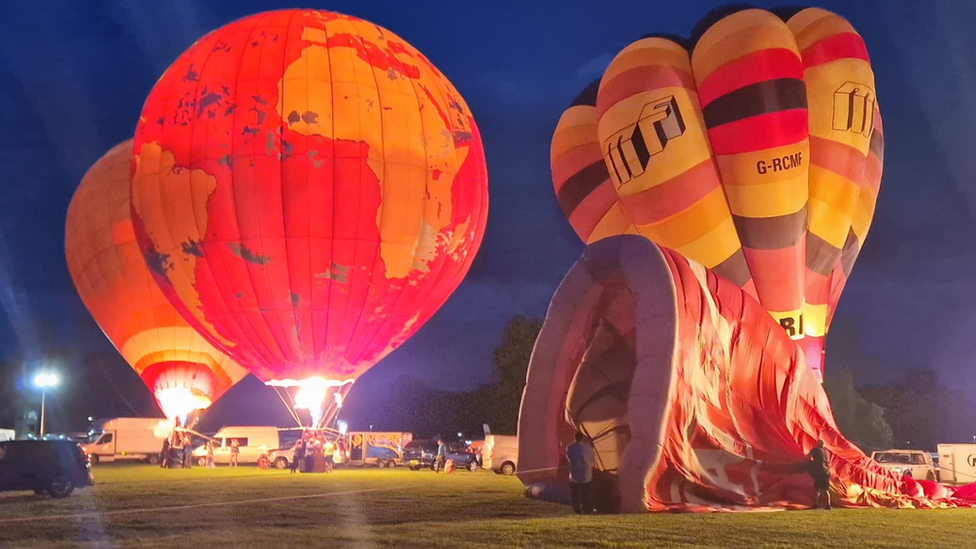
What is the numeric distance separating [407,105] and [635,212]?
5.57 metres

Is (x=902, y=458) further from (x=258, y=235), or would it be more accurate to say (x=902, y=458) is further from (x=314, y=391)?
(x=258, y=235)

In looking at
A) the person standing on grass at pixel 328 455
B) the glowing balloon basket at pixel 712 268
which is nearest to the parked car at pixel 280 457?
the person standing on grass at pixel 328 455

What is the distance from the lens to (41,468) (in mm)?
17641

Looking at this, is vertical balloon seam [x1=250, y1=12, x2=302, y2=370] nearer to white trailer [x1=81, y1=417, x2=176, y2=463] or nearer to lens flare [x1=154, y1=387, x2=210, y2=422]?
lens flare [x1=154, y1=387, x2=210, y2=422]

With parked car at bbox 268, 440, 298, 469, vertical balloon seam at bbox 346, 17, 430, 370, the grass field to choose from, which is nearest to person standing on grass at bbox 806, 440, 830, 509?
the grass field

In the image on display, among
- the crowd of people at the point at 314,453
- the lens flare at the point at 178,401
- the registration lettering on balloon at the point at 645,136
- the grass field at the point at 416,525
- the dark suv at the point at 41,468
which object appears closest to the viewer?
the grass field at the point at 416,525

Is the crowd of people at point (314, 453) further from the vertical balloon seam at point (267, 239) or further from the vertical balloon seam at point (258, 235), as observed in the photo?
the vertical balloon seam at point (267, 239)

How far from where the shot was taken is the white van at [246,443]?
35.7 metres

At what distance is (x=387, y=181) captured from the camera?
2047 cm

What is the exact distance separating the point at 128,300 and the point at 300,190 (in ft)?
38.7

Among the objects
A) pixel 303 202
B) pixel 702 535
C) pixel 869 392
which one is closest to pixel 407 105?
pixel 303 202

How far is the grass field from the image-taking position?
32.3 feet

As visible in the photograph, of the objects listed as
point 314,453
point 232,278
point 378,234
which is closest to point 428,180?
point 378,234

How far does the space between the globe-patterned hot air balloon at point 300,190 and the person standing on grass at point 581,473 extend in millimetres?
9133
